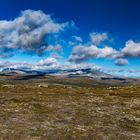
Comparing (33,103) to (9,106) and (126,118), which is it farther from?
(126,118)

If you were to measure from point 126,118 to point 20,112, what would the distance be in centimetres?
1433

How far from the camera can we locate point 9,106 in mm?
47125

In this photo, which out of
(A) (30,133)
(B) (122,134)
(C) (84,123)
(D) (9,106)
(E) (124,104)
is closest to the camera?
(A) (30,133)

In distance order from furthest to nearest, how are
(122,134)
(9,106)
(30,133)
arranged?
(9,106)
(122,134)
(30,133)

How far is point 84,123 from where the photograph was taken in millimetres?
38938

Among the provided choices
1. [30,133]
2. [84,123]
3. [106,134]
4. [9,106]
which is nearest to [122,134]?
[106,134]

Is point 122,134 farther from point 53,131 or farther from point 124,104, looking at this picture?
point 124,104

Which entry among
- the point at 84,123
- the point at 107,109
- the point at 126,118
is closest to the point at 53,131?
the point at 84,123

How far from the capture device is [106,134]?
3488 cm

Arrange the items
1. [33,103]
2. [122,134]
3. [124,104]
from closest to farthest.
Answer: [122,134] < [33,103] < [124,104]

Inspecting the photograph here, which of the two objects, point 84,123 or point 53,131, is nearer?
point 53,131

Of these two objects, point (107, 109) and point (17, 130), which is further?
point (107, 109)

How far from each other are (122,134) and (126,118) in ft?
26.0

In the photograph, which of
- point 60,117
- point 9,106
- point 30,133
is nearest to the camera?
point 30,133
